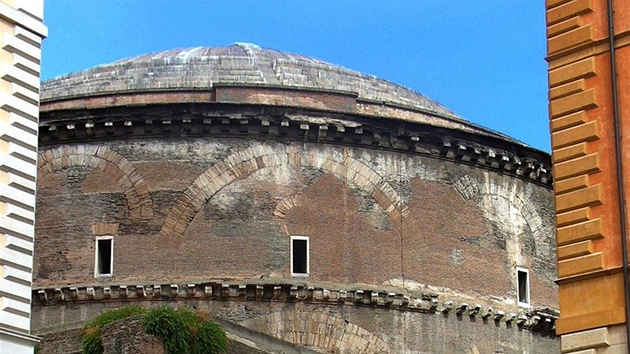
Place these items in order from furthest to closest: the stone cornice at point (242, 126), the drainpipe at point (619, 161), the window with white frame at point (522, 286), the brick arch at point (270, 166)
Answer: the window with white frame at point (522, 286) < the stone cornice at point (242, 126) < the brick arch at point (270, 166) < the drainpipe at point (619, 161)

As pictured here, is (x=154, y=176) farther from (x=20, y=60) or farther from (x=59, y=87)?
(x=20, y=60)

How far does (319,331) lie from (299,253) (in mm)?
1283

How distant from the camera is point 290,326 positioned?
82.1 feet

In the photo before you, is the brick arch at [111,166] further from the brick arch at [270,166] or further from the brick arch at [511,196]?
the brick arch at [511,196]

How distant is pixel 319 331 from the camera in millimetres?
25156

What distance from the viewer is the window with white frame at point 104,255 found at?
2528 centimetres

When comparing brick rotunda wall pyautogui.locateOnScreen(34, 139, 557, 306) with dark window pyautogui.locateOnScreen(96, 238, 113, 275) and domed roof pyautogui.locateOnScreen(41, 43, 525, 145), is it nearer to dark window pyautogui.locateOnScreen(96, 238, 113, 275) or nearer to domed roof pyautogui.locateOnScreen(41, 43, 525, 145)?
dark window pyautogui.locateOnScreen(96, 238, 113, 275)

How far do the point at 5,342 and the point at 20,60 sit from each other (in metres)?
2.38

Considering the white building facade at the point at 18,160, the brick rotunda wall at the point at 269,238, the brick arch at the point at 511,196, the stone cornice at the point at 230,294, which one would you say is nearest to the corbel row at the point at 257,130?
the brick rotunda wall at the point at 269,238

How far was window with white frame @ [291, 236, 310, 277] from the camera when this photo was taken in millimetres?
25422

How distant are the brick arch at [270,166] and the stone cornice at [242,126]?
0.85 ft

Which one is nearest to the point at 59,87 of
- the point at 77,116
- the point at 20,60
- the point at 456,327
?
the point at 77,116

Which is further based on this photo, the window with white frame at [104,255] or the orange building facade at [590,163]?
the window with white frame at [104,255]

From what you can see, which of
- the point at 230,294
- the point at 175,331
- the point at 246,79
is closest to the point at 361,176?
the point at 230,294
